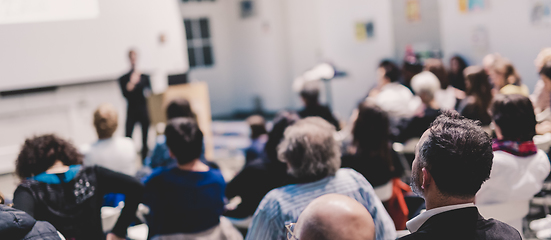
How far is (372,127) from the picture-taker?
3180 millimetres

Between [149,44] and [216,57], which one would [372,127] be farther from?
[216,57]

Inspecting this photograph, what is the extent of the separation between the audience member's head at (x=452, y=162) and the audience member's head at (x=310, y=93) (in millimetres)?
3362

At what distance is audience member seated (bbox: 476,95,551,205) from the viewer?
252 cm

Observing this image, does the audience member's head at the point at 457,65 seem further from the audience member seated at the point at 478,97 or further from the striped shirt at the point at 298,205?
the striped shirt at the point at 298,205

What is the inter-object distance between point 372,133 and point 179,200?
1.21m

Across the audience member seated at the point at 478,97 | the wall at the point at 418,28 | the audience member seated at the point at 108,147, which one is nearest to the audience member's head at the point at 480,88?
the audience member seated at the point at 478,97

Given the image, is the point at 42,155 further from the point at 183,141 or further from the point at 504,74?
the point at 504,74

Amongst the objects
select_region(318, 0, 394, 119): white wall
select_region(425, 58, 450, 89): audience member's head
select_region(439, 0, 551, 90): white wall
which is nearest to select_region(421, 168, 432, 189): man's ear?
select_region(425, 58, 450, 89): audience member's head

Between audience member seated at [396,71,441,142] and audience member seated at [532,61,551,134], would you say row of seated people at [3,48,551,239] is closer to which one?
audience member seated at [532,61,551,134]

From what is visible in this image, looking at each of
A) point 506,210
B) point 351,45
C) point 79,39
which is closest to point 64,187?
point 506,210

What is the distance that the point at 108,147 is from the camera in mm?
3766

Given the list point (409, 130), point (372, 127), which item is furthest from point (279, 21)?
point (372, 127)

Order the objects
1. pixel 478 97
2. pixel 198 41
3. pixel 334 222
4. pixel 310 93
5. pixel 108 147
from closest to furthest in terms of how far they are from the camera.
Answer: pixel 334 222
pixel 108 147
pixel 478 97
pixel 310 93
pixel 198 41

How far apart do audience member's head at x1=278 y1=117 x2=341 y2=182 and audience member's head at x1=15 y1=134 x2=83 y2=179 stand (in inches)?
41.9
